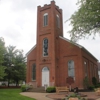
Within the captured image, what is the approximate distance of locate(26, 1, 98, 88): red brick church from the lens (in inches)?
1077

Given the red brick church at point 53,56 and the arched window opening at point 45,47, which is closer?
the red brick church at point 53,56

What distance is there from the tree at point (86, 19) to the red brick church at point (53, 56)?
669 centimetres

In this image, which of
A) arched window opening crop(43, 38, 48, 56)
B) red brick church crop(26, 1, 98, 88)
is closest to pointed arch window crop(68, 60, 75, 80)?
red brick church crop(26, 1, 98, 88)

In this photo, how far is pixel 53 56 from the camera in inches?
1089

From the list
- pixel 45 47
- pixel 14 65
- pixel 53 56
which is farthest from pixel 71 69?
pixel 14 65

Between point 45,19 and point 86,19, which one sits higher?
point 45,19

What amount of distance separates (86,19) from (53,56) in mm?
10929

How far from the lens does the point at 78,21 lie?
749 inches

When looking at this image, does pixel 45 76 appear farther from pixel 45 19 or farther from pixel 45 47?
pixel 45 19

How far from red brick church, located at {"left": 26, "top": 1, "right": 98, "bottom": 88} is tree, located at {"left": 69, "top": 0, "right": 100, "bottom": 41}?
6693mm

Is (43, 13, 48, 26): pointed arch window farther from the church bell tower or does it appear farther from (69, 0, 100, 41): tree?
(69, 0, 100, 41): tree

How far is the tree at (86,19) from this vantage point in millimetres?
16873

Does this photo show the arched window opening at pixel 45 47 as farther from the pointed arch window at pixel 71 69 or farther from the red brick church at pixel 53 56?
the pointed arch window at pixel 71 69

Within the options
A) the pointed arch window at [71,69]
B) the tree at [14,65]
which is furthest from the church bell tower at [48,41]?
the tree at [14,65]
